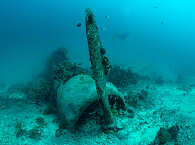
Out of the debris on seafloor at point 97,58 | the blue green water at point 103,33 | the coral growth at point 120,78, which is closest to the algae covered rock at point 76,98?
the debris on seafloor at point 97,58

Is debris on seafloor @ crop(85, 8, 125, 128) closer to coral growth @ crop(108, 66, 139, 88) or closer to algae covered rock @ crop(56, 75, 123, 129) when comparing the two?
algae covered rock @ crop(56, 75, 123, 129)

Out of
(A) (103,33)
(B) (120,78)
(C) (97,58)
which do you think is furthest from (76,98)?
(A) (103,33)

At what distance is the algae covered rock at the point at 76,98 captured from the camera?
7422 millimetres

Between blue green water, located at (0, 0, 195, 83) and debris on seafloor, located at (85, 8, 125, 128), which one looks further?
blue green water, located at (0, 0, 195, 83)

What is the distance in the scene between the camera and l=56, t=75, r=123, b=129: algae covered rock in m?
7.42

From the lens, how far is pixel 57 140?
7.25 metres

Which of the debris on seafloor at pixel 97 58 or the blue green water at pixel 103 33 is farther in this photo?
the blue green water at pixel 103 33

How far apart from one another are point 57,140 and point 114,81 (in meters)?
7.01

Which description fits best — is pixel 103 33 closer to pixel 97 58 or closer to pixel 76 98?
pixel 76 98

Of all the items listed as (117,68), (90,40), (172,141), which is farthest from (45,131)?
(117,68)

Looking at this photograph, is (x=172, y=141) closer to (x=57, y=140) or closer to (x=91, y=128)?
(x=91, y=128)

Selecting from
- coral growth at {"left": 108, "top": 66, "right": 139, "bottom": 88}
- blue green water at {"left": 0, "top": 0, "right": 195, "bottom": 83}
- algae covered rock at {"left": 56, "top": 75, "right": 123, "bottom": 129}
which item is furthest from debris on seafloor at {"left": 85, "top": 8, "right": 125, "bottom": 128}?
blue green water at {"left": 0, "top": 0, "right": 195, "bottom": 83}

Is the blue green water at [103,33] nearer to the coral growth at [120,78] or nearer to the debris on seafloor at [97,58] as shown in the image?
the coral growth at [120,78]

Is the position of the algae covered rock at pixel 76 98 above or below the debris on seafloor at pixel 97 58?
below
